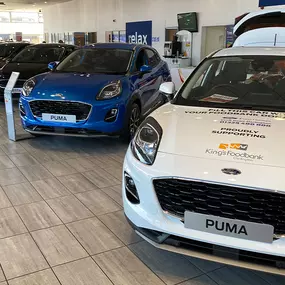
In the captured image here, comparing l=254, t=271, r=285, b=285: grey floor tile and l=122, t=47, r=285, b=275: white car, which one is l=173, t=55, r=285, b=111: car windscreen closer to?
l=122, t=47, r=285, b=275: white car

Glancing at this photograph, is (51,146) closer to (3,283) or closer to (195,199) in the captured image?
(3,283)

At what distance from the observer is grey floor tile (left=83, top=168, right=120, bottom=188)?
352 centimetres

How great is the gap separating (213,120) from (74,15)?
61.0 ft

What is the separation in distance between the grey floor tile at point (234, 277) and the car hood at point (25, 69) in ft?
19.7

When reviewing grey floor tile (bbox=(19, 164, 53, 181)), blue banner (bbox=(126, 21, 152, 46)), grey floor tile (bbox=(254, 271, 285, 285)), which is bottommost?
grey floor tile (bbox=(254, 271, 285, 285))

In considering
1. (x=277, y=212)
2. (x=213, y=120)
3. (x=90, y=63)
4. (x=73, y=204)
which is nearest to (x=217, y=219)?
(x=277, y=212)

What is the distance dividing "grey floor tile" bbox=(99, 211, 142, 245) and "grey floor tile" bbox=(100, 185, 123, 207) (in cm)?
26

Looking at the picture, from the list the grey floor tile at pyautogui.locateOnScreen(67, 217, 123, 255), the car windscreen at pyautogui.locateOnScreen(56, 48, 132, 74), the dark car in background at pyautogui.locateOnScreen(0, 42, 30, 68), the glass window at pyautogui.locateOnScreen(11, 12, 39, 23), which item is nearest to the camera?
the grey floor tile at pyautogui.locateOnScreen(67, 217, 123, 255)

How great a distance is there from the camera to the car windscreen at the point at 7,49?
9.62m

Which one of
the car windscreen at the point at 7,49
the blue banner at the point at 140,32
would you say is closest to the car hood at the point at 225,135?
the car windscreen at the point at 7,49

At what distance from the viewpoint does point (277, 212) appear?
5.64 feet

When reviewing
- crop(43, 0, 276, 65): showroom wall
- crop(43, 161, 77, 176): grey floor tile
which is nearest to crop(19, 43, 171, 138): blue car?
crop(43, 161, 77, 176): grey floor tile

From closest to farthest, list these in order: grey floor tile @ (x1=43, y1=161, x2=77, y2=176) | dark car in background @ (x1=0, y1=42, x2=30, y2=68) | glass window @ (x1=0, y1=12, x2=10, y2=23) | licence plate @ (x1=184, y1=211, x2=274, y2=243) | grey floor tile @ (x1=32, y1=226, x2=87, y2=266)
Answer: licence plate @ (x1=184, y1=211, x2=274, y2=243) → grey floor tile @ (x1=32, y1=226, x2=87, y2=266) → grey floor tile @ (x1=43, y1=161, x2=77, y2=176) → dark car in background @ (x1=0, y1=42, x2=30, y2=68) → glass window @ (x1=0, y1=12, x2=10, y2=23)

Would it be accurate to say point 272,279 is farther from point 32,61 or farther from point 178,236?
point 32,61
